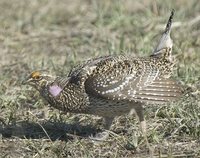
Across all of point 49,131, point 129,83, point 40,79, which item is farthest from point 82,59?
point 129,83

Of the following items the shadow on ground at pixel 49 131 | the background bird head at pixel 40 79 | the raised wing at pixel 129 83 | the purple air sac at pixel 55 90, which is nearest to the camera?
the raised wing at pixel 129 83

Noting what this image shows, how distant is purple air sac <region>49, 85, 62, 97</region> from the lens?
715 cm

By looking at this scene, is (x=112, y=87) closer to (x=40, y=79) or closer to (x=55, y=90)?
(x=55, y=90)

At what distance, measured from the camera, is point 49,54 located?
33.9 ft

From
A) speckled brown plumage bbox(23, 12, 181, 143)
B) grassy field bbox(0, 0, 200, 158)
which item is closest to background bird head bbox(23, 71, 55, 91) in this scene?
speckled brown plumage bbox(23, 12, 181, 143)

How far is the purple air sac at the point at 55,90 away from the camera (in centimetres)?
715

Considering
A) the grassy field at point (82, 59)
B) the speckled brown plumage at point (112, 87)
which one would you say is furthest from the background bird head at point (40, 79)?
the grassy field at point (82, 59)

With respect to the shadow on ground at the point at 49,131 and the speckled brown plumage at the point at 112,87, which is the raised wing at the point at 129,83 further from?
the shadow on ground at the point at 49,131

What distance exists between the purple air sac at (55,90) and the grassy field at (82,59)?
0.37 meters

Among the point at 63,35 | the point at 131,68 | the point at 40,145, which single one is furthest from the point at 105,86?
the point at 63,35

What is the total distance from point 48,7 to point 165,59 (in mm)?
5125

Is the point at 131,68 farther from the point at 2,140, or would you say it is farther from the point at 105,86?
the point at 2,140

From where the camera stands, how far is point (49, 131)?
24.6ft

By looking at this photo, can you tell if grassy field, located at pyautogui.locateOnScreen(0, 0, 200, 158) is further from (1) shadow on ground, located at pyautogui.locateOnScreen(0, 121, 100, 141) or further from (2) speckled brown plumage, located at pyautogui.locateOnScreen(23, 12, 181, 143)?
(2) speckled brown plumage, located at pyautogui.locateOnScreen(23, 12, 181, 143)
